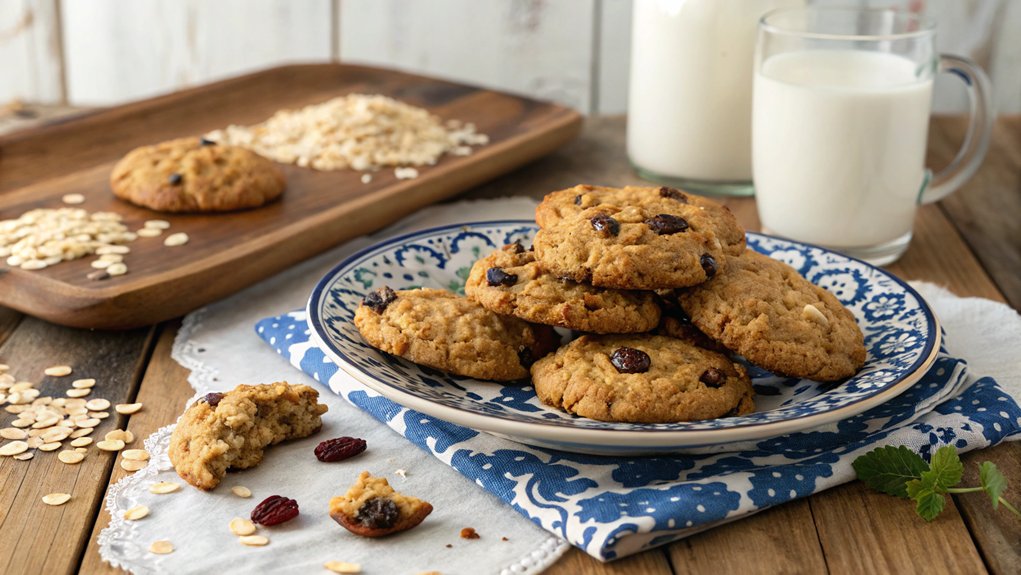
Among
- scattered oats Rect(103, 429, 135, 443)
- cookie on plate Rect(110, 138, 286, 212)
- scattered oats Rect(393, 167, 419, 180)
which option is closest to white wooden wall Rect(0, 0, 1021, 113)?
scattered oats Rect(393, 167, 419, 180)

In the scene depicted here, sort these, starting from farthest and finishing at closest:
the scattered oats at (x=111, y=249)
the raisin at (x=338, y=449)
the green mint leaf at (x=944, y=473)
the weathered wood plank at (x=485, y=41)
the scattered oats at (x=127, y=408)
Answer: the weathered wood plank at (x=485, y=41), the scattered oats at (x=111, y=249), the scattered oats at (x=127, y=408), the raisin at (x=338, y=449), the green mint leaf at (x=944, y=473)

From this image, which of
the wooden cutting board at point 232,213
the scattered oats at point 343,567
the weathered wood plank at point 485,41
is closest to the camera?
the scattered oats at point 343,567

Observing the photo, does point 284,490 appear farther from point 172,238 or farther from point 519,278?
point 172,238

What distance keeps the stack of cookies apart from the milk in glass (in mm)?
524

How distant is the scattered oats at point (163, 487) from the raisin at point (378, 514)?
0.75 ft

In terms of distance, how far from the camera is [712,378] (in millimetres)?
1185

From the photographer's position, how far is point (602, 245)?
48.3 inches

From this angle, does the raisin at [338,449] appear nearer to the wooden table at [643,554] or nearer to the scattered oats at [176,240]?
the wooden table at [643,554]

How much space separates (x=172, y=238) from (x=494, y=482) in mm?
861

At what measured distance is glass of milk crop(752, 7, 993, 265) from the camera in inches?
69.1

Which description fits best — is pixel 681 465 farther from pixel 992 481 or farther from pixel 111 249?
pixel 111 249

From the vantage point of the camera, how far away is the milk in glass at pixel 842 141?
1754 millimetres

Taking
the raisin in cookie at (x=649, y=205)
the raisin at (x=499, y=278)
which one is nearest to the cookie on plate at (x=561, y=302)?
the raisin at (x=499, y=278)

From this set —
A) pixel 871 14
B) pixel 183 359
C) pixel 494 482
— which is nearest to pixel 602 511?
pixel 494 482
